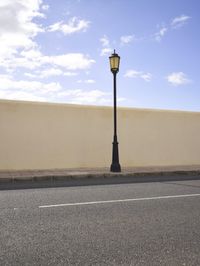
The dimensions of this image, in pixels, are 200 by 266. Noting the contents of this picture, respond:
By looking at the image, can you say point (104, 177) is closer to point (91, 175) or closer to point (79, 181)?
point (91, 175)

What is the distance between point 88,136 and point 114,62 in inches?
116

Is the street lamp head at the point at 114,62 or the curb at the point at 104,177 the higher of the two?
the street lamp head at the point at 114,62

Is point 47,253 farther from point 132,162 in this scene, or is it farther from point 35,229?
point 132,162

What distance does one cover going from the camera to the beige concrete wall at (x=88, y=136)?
1355 centimetres

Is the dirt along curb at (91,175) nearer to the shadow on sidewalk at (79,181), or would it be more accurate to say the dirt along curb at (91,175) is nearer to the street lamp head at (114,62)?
the shadow on sidewalk at (79,181)

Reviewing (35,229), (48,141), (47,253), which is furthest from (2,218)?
(48,141)

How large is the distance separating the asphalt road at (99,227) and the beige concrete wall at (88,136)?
16.5 feet

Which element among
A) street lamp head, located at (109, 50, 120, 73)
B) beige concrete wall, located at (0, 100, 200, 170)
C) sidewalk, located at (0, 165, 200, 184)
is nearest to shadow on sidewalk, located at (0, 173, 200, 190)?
sidewalk, located at (0, 165, 200, 184)

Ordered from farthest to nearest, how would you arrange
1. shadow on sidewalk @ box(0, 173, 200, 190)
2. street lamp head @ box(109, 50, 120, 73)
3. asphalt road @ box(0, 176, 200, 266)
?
1. street lamp head @ box(109, 50, 120, 73)
2. shadow on sidewalk @ box(0, 173, 200, 190)
3. asphalt road @ box(0, 176, 200, 266)

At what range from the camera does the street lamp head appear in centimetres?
1402

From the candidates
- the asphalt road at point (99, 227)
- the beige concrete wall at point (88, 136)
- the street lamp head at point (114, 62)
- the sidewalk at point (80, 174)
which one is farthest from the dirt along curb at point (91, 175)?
the street lamp head at point (114, 62)

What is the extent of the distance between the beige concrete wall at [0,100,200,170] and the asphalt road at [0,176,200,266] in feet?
16.5

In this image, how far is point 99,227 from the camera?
219 inches

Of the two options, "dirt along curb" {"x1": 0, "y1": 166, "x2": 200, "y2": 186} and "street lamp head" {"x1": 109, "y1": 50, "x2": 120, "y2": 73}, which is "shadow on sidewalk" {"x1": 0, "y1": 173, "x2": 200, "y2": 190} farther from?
"street lamp head" {"x1": 109, "y1": 50, "x2": 120, "y2": 73}
